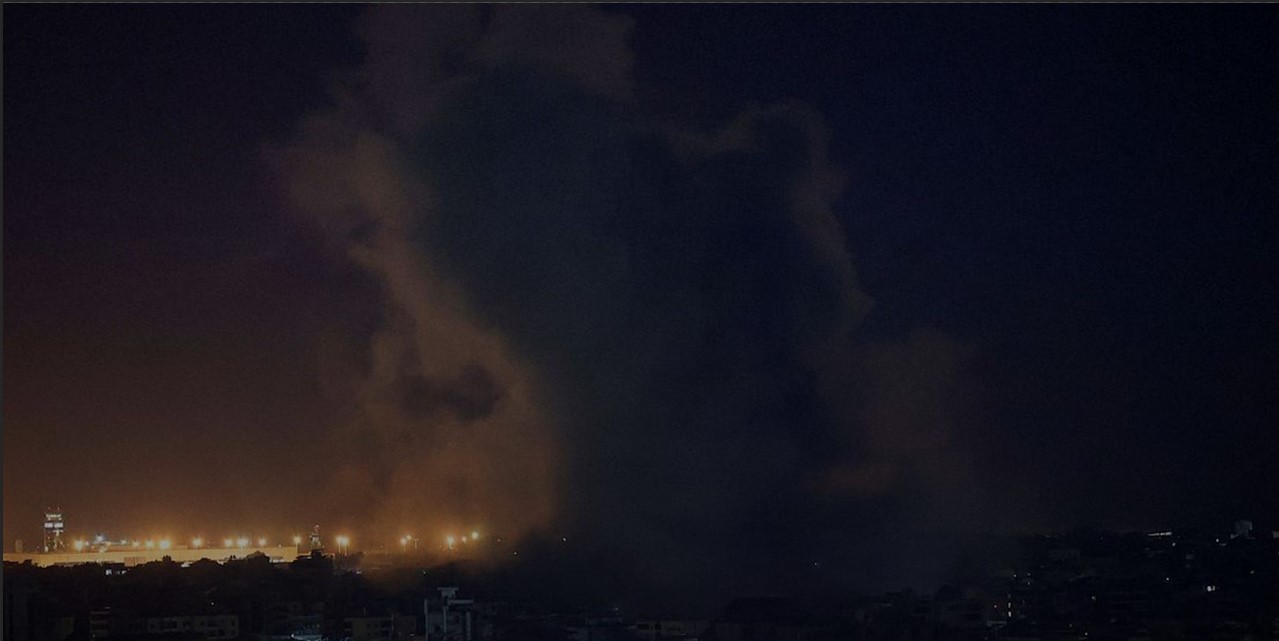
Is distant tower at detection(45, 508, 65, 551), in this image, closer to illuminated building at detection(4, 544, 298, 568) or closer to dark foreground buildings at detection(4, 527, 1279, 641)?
illuminated building at detection(4, 544, 298, 568)

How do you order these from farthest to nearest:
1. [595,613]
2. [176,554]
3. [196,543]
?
[196,543] → [176,554] → [595,613]

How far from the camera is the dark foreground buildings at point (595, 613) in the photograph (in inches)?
227

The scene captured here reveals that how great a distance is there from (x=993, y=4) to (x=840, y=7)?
634 mm

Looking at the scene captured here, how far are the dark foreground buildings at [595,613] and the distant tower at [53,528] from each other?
192 millimetres

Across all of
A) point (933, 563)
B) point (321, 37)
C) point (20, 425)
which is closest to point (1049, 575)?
point (933, 563)

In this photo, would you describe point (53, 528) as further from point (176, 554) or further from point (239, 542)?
point (239, 542)

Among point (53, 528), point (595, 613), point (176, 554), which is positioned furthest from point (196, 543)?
point (595, 613)

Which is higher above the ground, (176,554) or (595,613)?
(176,554)

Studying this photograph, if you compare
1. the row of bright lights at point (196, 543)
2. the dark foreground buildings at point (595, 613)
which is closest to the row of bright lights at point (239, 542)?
the row of bright lights at point (196, 543)

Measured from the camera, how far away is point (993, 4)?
5.85 m

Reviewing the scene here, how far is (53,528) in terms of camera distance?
6070 mm

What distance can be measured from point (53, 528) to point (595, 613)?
2249 mm

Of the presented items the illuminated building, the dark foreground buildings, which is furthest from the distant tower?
the dark foreground buildings

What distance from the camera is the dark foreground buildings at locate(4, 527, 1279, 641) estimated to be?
5.77 meters
